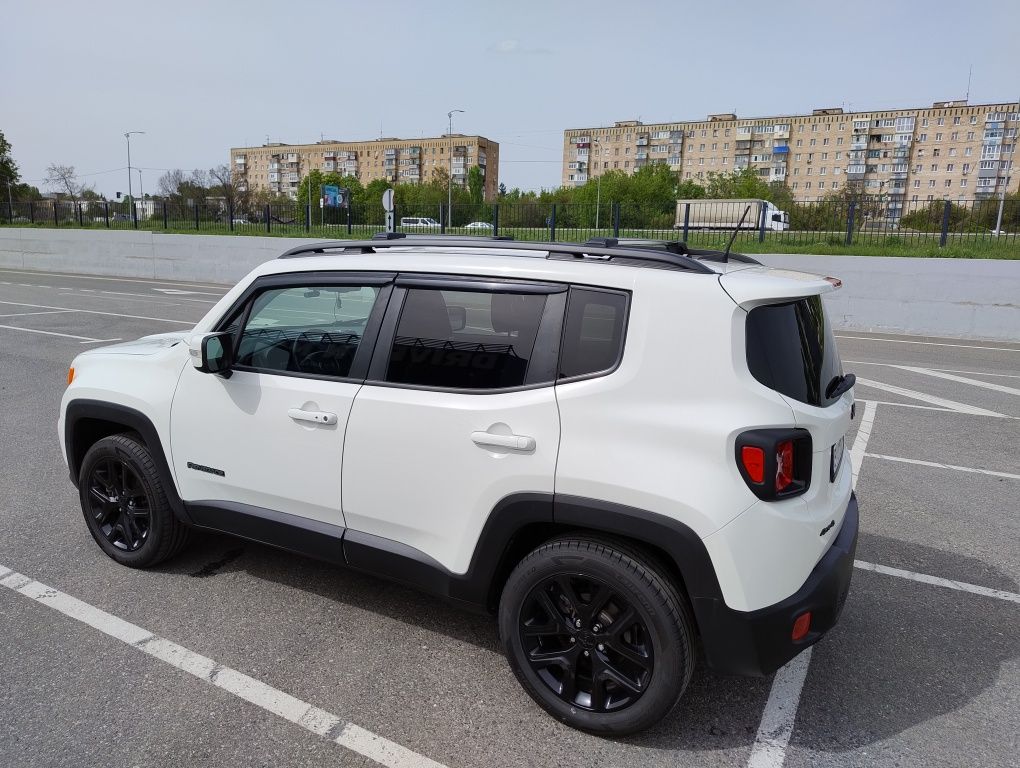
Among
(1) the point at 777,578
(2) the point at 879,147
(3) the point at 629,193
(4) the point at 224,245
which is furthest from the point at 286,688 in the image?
(2) the point at 879,147

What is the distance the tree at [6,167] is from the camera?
1884 inches

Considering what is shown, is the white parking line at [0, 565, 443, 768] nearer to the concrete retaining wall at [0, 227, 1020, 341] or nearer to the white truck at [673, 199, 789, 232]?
the concrete retaining wall at [0, 227, 1020, 341]

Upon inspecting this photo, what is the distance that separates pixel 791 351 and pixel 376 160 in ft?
502

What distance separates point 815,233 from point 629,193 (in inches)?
2814

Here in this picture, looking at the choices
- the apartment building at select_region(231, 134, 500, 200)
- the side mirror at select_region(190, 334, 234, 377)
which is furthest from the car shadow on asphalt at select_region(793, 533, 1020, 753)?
the apartment building at select_region(231, 134, 500, 200)

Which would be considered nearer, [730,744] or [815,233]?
[730,744]

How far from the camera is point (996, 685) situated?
287cm

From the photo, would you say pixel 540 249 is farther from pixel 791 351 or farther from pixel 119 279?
pixel 119 279

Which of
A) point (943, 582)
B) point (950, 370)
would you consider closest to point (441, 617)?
point (943, 582)

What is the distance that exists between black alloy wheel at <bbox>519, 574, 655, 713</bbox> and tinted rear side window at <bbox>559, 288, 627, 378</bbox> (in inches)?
28.6

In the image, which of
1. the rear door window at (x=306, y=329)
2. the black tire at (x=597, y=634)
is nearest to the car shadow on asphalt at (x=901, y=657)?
the black tire at (x=597, y=634)

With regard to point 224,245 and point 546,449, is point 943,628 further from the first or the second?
point 224,245

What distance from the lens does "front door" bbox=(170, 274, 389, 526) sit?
116 inches

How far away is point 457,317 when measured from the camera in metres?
2.78
